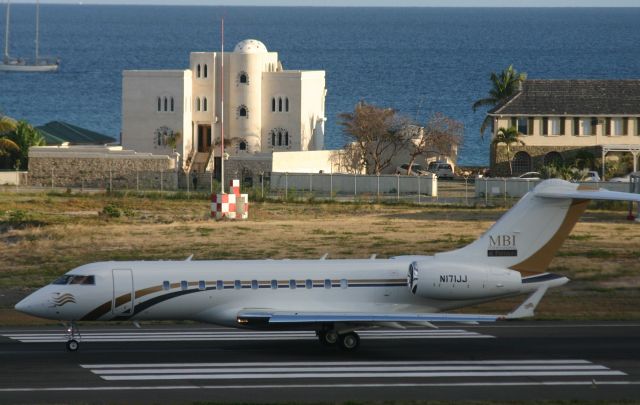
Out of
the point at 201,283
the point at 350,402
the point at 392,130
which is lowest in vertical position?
the point at 350,402

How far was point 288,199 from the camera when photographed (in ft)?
263

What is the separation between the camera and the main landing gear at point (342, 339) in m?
36.4

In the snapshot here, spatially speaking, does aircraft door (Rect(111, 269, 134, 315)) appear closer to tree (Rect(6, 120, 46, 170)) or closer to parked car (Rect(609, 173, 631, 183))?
parked car (Rect(609, 173, 631, 183))

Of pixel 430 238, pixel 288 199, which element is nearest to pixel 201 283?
pixel 430 238

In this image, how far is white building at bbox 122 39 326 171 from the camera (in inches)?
3765

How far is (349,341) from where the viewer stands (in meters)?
36.4

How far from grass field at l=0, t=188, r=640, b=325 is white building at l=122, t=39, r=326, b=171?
57.9ft

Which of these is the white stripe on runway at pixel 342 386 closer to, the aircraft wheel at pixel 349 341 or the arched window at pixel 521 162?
the aircraft wheel at pixel 349 341

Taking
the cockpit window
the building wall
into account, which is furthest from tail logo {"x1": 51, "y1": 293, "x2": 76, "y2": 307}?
the building wall

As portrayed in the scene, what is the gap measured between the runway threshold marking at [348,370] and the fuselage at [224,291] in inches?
66.9

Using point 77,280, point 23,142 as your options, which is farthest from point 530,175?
point 77,280

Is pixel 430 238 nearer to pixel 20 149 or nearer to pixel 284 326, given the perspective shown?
pixel 284 326

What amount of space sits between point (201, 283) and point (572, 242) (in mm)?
27225

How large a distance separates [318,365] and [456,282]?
440 centimetres
